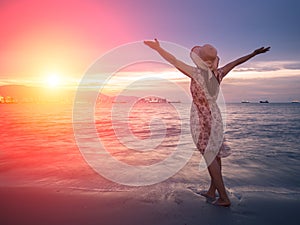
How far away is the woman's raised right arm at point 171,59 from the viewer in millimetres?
3908

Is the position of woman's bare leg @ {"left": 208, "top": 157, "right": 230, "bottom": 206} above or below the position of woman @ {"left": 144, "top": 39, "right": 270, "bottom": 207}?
below

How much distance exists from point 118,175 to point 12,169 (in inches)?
119

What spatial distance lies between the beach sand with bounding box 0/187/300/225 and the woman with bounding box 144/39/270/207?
1.52 feet

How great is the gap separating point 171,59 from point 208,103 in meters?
0.97

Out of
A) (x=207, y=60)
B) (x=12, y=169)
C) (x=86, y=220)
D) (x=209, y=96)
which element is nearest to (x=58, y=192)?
Answer: (x=86, y=220)

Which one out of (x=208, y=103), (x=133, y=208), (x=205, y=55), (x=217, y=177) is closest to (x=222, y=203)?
(x=217, y=177)

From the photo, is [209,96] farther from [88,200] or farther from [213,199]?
[88,200]

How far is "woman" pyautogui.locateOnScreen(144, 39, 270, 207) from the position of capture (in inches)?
166

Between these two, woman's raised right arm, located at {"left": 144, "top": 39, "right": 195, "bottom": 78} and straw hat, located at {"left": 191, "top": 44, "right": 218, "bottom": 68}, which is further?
straw hat, located at {"left": 191, "top": 44, "right": 218, "bottom": 68}

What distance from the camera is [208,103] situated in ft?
14.0

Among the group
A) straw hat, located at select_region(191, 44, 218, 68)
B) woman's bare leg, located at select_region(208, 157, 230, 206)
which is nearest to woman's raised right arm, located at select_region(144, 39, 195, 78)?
straw hat, located at select_region(191, 44, 218, 68)

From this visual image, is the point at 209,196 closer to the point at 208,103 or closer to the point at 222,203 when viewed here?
the point at 222,203

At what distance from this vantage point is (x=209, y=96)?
4.26m

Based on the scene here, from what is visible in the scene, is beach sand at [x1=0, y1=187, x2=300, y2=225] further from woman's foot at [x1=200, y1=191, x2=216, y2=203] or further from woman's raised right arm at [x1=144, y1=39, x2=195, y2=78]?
woman's raised right arm at [x1=144, y1=39, x2=195, y2=78]
